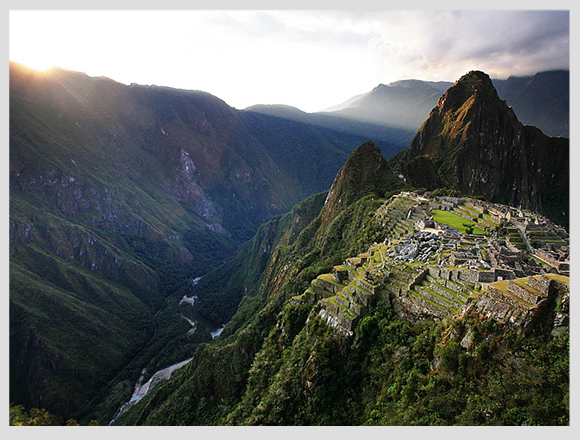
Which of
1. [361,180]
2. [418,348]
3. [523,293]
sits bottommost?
[418,348]

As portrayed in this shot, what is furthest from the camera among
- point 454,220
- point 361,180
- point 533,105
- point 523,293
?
point 533,105

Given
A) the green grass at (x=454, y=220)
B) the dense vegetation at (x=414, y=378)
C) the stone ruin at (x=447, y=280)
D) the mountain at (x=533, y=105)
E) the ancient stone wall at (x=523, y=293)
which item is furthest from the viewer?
the mountain at (x=533, y=105)

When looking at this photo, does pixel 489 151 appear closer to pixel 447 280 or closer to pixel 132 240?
pixel 447 280

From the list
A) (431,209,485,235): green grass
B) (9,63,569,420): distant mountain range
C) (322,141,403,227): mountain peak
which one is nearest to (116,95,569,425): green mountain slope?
(431,209,485,235): green grass

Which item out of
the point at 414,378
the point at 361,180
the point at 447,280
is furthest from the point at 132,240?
the point at 414,378

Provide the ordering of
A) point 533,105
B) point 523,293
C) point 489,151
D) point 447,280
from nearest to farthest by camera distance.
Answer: point 523,293 < point 447,280 < point 489,151 < point 533,105

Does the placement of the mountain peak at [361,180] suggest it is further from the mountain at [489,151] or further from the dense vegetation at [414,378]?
the dense vegetation at [414,378]

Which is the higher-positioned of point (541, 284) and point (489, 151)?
point (489, 151)

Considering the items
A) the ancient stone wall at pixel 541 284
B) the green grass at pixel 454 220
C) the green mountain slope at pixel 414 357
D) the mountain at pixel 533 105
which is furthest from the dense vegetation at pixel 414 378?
the mountain at pixel 533 105

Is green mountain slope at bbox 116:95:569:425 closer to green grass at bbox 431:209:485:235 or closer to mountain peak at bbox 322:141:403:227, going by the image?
green grass at bbox 431:209:485:235
